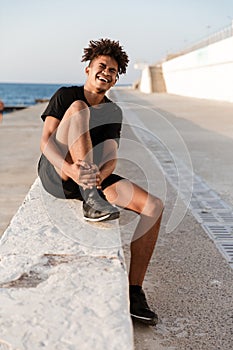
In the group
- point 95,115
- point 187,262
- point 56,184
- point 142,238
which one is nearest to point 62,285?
point 142,238

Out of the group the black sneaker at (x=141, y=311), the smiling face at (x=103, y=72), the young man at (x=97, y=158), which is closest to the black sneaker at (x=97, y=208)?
the young man at (x=97, y=158)

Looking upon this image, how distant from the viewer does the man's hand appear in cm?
327

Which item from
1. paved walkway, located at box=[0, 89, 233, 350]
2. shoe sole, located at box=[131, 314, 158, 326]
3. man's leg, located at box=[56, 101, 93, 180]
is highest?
man's leg, located at box=[56, 101, 93, 180]

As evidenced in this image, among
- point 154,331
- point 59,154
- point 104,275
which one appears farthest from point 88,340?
point 59,154

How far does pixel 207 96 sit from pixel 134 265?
33625 mm

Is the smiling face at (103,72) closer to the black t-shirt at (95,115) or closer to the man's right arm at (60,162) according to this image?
the black t-shirt at (95,115)

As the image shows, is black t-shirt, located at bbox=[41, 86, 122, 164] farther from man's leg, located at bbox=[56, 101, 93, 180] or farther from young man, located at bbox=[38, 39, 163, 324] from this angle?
man's leg, located at bbox=[56, 101, 93, 180]

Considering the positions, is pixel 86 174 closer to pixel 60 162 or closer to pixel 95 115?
pixel 60 162

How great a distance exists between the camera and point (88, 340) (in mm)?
2070

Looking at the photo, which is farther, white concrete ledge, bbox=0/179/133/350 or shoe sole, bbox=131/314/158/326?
shoe sole, bbox=131/314/158/326

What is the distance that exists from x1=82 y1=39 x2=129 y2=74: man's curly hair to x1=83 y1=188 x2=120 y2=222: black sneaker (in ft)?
2.98

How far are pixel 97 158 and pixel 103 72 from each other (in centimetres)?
55

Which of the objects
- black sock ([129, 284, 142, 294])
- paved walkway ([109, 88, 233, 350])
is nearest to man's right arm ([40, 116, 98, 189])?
black sock ([129, 284, 142, 294])

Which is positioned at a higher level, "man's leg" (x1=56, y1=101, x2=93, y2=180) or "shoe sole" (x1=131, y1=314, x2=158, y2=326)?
"man's leg" (x1=56, y1=101, x2=93, y2=180)
